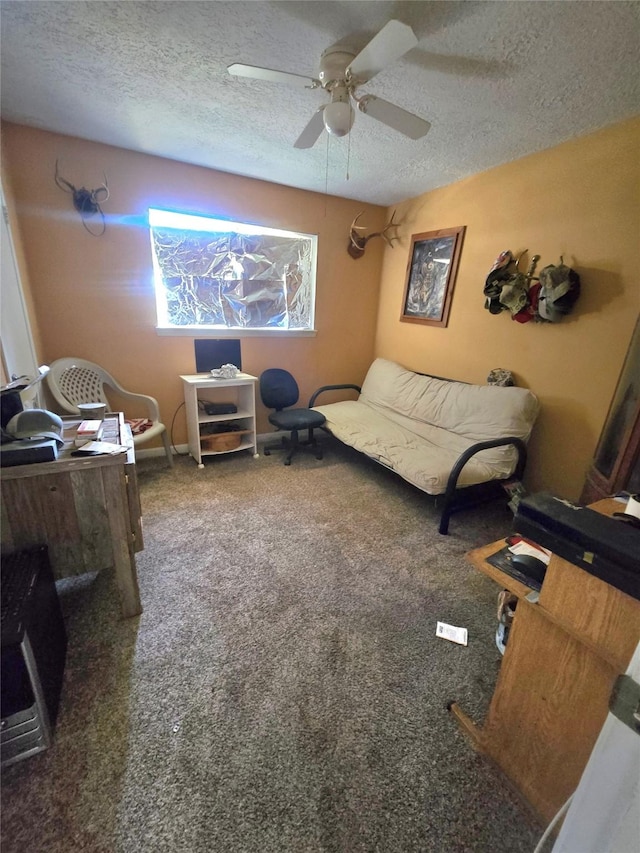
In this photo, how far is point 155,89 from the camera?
179 cm

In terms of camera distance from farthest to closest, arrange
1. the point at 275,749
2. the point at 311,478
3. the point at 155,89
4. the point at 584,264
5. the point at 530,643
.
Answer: the point at 311,478, the point at 584,264, the point at 155,89, the point at 275,749, the point at 530,643

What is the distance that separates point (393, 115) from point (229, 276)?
2028 millimetres

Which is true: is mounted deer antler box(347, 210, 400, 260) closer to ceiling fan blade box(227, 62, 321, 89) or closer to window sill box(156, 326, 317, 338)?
window sill box(156, 326, 317, 338)

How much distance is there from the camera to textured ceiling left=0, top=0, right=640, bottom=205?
131cm

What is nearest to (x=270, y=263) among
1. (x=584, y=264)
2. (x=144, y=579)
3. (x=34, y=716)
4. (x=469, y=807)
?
(x=584, y=264)

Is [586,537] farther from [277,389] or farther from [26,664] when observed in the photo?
[277,389]

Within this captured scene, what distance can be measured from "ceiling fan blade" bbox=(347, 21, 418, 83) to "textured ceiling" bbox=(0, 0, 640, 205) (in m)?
0.17

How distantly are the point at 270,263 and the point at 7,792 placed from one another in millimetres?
3623

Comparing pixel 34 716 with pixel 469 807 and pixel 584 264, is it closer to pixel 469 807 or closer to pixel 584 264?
pixel 469 807

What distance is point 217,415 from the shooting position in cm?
311

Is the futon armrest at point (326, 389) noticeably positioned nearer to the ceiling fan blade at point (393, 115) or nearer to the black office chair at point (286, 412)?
the black office chair at point (286, 412)

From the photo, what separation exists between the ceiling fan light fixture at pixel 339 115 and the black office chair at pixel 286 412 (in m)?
2.10

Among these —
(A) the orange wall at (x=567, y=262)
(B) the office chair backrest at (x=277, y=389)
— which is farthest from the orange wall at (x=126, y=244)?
(A) the orange wall at (x=567, y=262)

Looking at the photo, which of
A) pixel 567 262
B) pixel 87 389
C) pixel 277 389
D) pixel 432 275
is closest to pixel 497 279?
pixel 567 262
